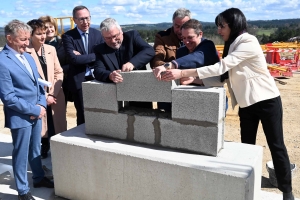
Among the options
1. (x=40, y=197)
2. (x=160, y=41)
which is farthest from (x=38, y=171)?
(x=160, y=41)

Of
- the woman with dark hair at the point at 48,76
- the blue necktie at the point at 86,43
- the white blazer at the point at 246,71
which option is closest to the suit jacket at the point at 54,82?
the woman with dark hair at the point at 48,76

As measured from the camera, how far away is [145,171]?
3.04m

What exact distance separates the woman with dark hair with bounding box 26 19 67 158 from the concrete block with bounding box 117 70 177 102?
4.20 ft

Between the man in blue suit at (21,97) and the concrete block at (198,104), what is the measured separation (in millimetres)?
1450

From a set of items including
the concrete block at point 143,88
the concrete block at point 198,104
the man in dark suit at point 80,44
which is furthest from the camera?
the man in dark suit at point 80,44

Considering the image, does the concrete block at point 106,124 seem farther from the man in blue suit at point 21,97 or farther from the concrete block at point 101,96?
the man in blue suit at point 21,97

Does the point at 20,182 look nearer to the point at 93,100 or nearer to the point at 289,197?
the point at 93,100

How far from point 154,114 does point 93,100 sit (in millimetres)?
709

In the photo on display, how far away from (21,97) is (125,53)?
1.16 meters

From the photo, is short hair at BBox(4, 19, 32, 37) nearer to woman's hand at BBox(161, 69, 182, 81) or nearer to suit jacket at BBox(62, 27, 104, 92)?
suit jacket at BBox(62, 27, 104, 92)

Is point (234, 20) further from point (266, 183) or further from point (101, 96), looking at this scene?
point (266, 183)

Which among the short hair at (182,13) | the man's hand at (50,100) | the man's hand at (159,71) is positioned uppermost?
the short hair at (182,13)

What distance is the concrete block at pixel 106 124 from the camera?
3.41m

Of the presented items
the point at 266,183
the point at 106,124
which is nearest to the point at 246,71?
the point at 106,124
